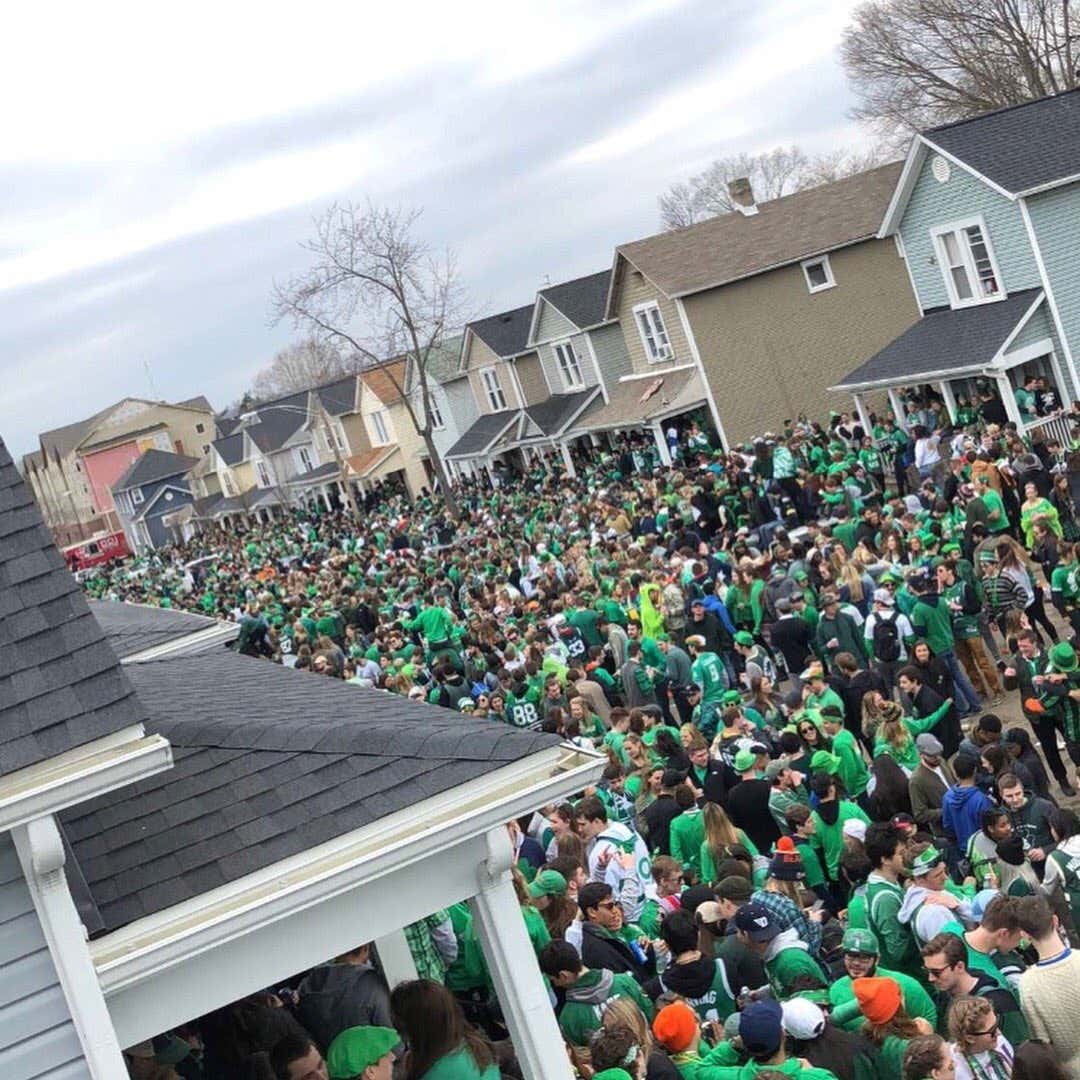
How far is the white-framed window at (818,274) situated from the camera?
39.7 metres

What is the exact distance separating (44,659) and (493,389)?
166 ft

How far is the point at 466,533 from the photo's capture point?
38.0 meters

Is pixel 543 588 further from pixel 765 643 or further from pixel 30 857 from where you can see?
pixel 30 857

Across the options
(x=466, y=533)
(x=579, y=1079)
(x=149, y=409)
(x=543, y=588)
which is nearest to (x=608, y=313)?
(x=466, y=533)

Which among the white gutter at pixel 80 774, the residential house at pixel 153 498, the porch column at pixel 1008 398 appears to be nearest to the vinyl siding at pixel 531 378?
the porch column at pixel 1008 398

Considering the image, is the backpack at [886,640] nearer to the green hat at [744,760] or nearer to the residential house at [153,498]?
the green hat at [744,760]

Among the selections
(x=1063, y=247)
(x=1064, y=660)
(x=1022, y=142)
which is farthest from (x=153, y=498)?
(x=1064, y=660)

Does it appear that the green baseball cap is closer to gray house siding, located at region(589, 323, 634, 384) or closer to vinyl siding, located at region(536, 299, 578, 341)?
gray house siding, located at region(589, 323, 634, 384)

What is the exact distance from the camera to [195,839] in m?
5.80

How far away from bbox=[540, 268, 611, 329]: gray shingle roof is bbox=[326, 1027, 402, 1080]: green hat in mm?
41611

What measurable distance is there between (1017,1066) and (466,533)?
32293mm

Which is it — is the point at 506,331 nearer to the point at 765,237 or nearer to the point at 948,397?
the point at 765,237

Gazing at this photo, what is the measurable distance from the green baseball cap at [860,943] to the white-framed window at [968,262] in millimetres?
24618

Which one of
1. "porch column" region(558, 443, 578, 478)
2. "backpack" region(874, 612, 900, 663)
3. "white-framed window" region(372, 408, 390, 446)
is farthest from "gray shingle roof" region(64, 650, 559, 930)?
"white-framed window" region(372, 408, 390, 446)
